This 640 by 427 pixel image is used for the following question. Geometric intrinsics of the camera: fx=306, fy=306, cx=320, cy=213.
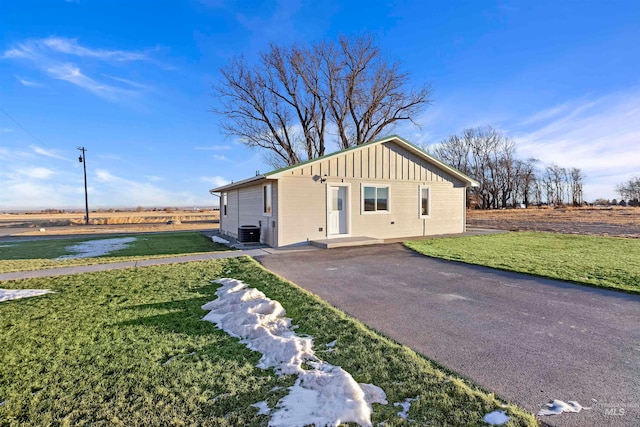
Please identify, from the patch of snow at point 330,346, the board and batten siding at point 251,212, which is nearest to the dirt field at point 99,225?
the board and batten siding at point 251,212

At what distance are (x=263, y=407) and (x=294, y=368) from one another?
1.85 ft

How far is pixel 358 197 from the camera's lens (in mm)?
12055

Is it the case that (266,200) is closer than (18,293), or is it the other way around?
(18,293)

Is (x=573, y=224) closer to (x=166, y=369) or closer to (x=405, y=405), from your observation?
(x=405, y=405)

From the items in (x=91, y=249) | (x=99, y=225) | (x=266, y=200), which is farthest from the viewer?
(x=99, y=225)

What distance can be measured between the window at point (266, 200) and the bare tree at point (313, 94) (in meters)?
15.3

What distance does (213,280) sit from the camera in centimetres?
630

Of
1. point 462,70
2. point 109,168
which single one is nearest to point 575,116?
point 462,70

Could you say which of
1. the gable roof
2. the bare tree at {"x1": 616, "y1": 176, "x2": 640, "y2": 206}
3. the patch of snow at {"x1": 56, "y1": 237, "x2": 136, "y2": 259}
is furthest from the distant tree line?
the patch of snow at {"x1": 56, "y1": 237, "x2": 136, "y2": 259}

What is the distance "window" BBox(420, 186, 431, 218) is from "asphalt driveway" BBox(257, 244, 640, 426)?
6776 millimetres

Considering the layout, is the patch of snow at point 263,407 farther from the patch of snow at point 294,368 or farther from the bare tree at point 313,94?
the bare tree at point 313,94

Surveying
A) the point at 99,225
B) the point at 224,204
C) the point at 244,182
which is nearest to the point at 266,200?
the point at 244,182

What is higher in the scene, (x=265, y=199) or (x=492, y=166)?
(x=492, y=166)

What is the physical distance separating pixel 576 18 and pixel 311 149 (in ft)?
63.5
